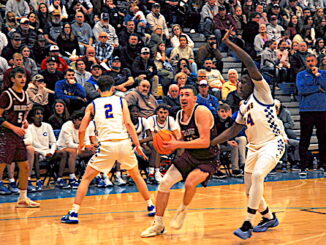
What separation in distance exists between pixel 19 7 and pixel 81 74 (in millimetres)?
2676

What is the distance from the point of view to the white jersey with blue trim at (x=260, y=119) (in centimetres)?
666

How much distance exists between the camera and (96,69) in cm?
1261

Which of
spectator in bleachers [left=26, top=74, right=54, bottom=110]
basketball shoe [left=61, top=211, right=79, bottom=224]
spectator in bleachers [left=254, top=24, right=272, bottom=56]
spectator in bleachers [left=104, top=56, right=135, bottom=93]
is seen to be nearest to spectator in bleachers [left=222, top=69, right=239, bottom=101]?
spectator in bleachers [left=104, top=56, right=135, bottom=93]

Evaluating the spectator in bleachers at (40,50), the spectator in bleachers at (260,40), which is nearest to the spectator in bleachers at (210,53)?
the spectator in bleachers at (260,40)

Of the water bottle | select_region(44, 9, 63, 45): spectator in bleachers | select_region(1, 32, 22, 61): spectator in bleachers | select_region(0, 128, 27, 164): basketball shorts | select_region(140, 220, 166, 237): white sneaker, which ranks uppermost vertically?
select_region(44, 9, 63, 45): spectator in bleachers

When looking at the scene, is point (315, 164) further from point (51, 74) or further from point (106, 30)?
point (51, 74)

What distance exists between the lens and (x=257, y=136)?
673 cm

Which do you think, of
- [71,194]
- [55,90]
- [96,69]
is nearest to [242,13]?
[96,69]

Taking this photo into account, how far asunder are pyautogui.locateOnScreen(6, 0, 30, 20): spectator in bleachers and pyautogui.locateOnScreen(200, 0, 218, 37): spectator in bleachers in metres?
4.97

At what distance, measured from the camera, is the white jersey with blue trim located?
21.9ft

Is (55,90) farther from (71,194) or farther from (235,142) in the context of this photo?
(235,142)

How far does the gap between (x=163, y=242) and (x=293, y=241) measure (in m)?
1.37

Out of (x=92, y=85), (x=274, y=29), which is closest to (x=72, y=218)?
(x=92, y=85)

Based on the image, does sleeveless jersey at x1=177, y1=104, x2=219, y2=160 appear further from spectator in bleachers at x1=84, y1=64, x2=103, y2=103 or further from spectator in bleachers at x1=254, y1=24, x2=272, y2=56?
spectator in bleachers at x1=254, y1=24, x2=272, y2=56
